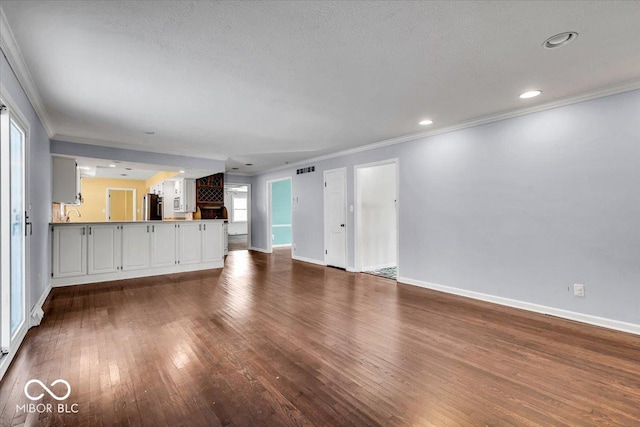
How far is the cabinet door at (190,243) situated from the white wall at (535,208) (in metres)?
4.04

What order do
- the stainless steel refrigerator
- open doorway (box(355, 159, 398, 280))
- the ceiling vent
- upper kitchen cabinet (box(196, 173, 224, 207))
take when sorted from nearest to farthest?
open doorway (box(355, 159, 398, 280)), the ceiling vent, upper kitchen cabinet (box(196, 173, 224, 207)), the stainless steel refrigerator

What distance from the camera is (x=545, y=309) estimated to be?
3.49 meters

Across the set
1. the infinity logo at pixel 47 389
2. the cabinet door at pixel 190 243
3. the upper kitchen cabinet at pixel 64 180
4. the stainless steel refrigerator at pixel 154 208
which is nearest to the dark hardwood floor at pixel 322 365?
the infinity logo at pixel 47 389

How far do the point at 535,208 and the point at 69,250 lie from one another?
266 inches

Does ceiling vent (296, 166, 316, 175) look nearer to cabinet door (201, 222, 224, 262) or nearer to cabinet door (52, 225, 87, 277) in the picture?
cabinet door (201, 222, 224, 262)

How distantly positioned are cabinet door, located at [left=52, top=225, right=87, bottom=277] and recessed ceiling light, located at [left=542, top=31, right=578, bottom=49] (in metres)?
6.36

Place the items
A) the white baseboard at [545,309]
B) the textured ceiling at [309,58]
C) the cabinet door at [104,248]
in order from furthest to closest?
the cabinet door at [104,248], the white baseboard at [545,309], the textured ceiling at [309,58]

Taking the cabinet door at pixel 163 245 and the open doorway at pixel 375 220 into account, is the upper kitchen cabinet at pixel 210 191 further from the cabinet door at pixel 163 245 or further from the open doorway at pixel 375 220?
the open doorway at pixel 375 220

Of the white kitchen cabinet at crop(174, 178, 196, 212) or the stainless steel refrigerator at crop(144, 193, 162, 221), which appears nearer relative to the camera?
the white kitchen cabinet at crop(174, 178, 196, 212)

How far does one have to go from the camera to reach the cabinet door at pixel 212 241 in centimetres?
A: 631

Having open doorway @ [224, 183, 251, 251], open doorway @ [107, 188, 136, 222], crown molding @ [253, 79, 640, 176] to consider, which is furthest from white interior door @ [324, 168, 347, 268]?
open doorway @ [107, 188, 136, 222]

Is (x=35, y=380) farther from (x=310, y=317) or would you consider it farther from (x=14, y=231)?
(x=310, y=317)

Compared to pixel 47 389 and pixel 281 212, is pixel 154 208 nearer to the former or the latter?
pixel 281 212

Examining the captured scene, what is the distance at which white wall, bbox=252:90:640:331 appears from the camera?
3.02 meters
